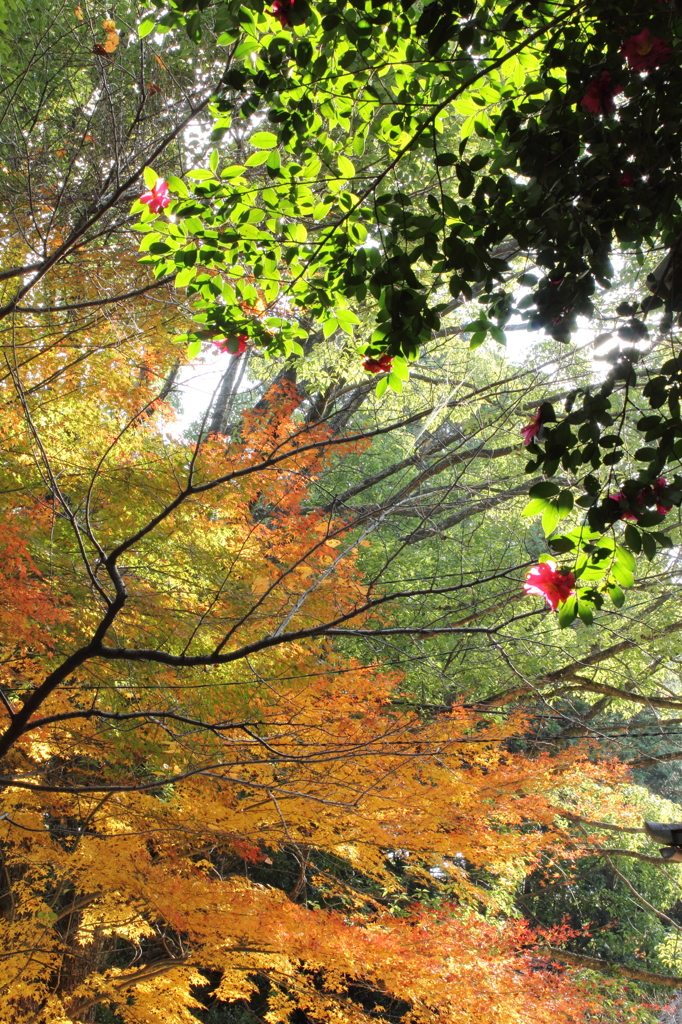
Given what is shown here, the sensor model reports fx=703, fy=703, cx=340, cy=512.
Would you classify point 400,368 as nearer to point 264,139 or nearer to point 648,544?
point 264,139

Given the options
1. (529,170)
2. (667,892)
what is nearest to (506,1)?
(529,170)

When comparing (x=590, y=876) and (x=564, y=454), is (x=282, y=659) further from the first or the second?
(x=590, y=876)

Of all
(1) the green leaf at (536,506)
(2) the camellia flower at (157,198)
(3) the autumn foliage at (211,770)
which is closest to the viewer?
(1) the green leaf at (536,506)

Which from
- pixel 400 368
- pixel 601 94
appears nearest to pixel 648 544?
pixel 400 368

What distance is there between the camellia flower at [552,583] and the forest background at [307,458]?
1cm

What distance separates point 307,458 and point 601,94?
366 cm

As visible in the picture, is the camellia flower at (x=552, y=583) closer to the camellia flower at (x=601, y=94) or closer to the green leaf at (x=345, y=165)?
the camellia flower at (x=601, y=94)

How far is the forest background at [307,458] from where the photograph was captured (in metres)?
1.44

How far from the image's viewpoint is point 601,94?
4.43ft

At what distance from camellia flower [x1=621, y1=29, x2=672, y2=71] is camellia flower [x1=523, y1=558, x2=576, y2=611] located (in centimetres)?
93

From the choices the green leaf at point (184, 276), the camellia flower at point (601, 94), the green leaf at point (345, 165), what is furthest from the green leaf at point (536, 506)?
the green leaf at point (184, 276)

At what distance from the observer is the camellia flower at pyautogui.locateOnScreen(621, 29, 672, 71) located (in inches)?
49.8

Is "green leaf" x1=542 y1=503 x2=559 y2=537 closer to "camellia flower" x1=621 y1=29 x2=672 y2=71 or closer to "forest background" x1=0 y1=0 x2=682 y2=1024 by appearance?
"forest background" x1=0 y1=0 x2=682 y2=1024

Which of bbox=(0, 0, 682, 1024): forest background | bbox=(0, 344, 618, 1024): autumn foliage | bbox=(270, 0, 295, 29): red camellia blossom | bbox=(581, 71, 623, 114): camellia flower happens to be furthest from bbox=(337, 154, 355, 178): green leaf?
bbox=(0, 344, 618, 1024): autumn foliage
